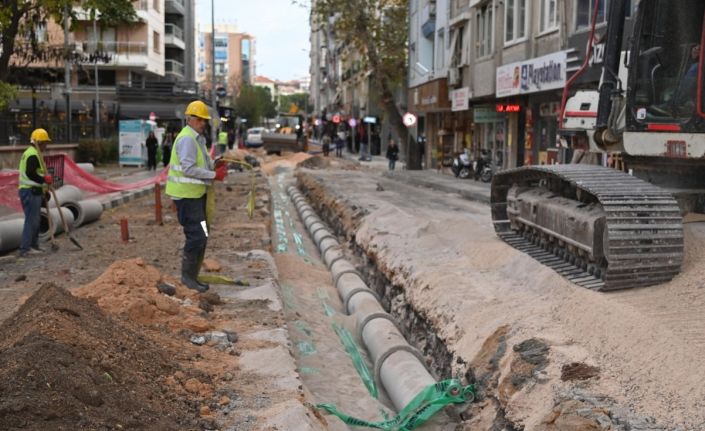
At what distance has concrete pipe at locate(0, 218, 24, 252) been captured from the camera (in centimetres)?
1287

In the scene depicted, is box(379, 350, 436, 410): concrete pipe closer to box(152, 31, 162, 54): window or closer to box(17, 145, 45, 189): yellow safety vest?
box(17, 145, 45, 189): yellow safety vest

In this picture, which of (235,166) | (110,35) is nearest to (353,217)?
(235,166)

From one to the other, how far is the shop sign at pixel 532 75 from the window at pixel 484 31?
2.99 metres

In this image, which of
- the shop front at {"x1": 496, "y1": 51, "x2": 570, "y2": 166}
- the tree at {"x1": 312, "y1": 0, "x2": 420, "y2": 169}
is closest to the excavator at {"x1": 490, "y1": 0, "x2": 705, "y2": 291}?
the shop front at {"x1": 496, "y1": 51, "x2": 570, "y2": 166}

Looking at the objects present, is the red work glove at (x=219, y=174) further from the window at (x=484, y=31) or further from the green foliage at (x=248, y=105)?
the green foliage at (x=248, y=105)

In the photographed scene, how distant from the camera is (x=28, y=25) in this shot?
71.8ft

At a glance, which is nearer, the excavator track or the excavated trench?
the excavated trench

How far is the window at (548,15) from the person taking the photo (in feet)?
81.3

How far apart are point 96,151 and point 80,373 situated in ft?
110

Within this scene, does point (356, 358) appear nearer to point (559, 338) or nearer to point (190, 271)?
point (190, 271)

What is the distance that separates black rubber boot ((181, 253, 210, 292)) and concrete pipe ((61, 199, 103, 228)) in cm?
681

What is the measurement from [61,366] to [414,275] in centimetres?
605

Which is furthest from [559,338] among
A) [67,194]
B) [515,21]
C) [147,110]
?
[147,110]

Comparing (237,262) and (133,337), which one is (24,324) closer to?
(133,337)
